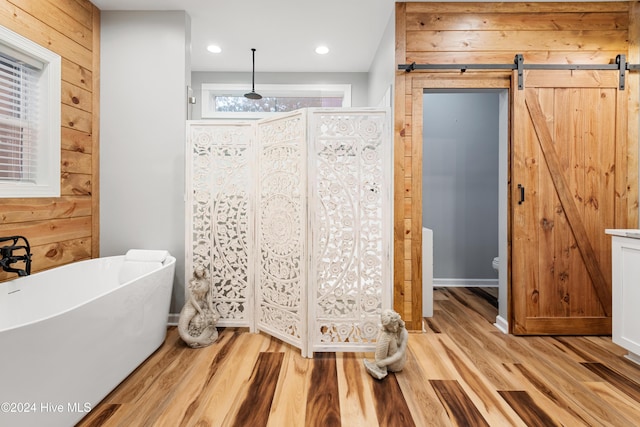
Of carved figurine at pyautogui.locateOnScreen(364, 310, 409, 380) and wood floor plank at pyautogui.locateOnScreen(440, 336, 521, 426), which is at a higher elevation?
carved figurine at pyautogui.locateOnScreen(364, 310, 409, 380)

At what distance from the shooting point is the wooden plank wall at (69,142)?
7.10 feet

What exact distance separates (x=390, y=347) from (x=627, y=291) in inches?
65.4

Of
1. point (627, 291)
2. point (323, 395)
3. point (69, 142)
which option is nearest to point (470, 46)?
point (627, 291)

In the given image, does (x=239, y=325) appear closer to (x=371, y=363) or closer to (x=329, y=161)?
(x=371, y=363)

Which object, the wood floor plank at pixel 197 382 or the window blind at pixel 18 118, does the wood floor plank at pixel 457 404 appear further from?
the window blind at pixel 18 118

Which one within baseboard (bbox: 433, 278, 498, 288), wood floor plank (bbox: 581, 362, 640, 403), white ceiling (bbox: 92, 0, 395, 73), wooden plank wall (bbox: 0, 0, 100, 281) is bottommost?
wood floor plank (bbox: 581, 362, 640, 403)

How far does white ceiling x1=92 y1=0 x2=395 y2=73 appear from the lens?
109 inches

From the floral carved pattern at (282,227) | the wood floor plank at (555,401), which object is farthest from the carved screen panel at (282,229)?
the wood floor plank at (555,401)

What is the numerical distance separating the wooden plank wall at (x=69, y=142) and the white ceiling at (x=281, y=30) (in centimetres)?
42

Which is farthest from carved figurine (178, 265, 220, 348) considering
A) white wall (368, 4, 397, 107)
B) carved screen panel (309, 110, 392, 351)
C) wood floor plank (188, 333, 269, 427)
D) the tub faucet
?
white wall (368, 4, 397, 107)

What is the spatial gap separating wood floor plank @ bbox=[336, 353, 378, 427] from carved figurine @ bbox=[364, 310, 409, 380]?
9 centimetres

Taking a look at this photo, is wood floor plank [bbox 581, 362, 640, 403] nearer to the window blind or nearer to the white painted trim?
the white painted trim

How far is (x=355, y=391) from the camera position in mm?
1877

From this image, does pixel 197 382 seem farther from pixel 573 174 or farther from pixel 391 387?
pixel 573 174
